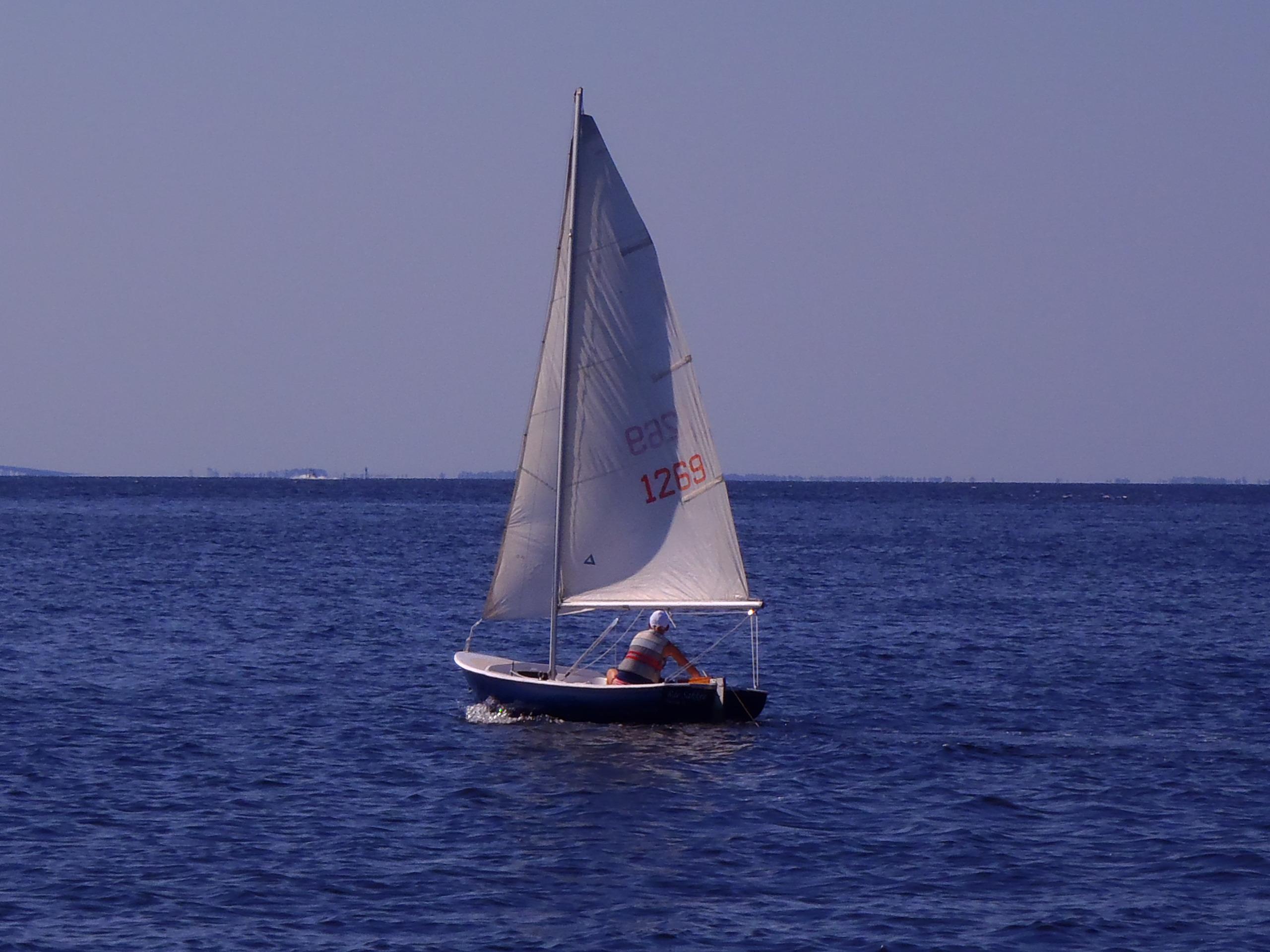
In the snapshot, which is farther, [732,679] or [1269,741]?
[732,679]

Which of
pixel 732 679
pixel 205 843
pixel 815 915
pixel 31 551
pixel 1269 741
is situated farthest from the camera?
pixel 31 551

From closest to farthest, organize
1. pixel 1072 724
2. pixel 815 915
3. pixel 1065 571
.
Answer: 1. pixel 815 915
2. pixel 1072 724
3. pixel 1065 571

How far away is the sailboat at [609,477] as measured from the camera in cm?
2917

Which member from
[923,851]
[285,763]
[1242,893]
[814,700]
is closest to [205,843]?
[285,763]

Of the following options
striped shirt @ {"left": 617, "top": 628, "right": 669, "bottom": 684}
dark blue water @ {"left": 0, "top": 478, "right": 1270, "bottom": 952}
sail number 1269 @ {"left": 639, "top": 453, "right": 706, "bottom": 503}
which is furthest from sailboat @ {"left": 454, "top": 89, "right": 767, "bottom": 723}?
dark blue water @ {"left": 0, "top": 478, "right": 1270, "bottom": 952}

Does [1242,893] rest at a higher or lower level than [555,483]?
lower

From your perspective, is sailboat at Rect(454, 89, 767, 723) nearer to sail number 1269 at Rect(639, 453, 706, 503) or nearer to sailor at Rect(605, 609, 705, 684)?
sail number 1269 at Rect(639, 453, 706, 503)

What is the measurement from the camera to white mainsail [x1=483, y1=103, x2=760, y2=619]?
29.2 m

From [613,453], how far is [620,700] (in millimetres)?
4705

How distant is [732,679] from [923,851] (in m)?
18.3

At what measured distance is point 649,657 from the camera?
96.0ft

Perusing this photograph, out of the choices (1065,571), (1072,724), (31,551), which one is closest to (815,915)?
(1072,724)

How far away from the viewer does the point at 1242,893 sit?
19516mm

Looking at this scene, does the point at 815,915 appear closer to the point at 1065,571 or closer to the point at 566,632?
the point at 566,632
